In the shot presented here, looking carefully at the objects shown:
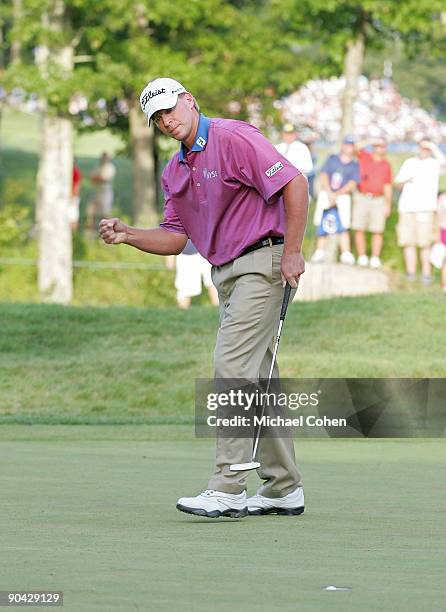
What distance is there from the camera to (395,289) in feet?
71.4

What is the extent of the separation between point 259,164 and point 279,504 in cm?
151

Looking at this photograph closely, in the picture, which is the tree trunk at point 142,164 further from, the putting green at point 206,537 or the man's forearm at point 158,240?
the man's forearm at point 158,240

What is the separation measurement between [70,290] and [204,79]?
456 centimetres

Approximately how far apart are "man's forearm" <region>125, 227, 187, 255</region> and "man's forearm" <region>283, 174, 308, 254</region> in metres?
0.87

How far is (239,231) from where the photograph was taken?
7316mm

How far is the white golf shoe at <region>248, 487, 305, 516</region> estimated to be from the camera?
7406 mm

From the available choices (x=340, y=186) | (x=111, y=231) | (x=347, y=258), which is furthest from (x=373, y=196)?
(x=111, y=231)

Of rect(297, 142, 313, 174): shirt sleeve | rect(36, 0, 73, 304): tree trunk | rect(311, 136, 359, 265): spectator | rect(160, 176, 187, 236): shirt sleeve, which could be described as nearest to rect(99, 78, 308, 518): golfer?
rect(160, 176, 187, 236): shirt sleeve

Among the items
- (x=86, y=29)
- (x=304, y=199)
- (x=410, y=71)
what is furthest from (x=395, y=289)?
(x=410, y=71)

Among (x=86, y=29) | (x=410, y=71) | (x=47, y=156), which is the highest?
(x=410, y=71)

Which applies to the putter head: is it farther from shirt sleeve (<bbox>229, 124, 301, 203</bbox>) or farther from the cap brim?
the cap brim

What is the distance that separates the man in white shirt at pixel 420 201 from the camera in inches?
853

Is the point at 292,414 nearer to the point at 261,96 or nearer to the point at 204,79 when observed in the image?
the point at 204,79

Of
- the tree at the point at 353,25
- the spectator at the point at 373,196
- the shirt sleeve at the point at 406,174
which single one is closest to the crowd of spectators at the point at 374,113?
the tree at the point at 353,25
